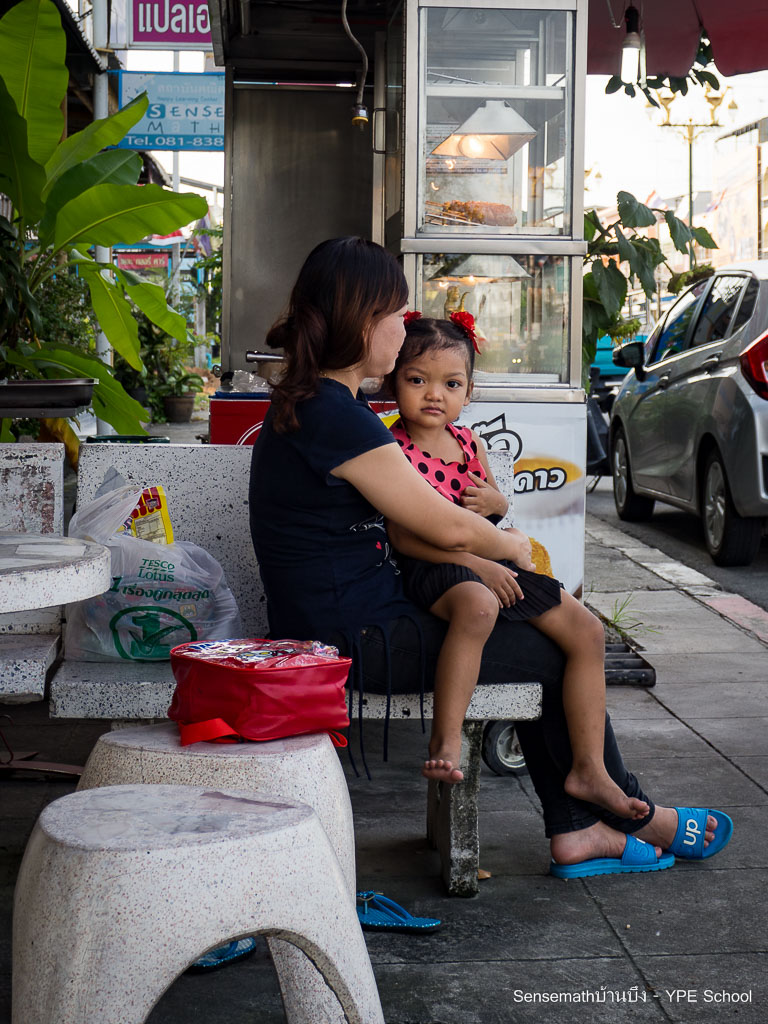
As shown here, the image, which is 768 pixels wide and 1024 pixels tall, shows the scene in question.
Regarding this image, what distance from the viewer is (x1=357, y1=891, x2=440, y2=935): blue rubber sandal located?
2.76 m

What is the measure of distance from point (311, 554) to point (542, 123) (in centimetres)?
282

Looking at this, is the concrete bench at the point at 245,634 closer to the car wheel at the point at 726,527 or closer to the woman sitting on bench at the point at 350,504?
the woman sitting on bench at the point at 350,504

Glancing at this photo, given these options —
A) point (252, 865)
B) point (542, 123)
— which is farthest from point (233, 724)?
point (542, 123)

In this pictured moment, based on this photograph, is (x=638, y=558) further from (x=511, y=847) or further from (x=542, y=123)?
(x=511, y=847)

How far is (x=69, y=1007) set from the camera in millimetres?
1703

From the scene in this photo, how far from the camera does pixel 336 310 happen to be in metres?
2.81

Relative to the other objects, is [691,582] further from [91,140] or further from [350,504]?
[350,504]

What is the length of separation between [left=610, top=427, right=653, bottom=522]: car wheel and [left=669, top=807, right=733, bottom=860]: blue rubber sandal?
6.94 m

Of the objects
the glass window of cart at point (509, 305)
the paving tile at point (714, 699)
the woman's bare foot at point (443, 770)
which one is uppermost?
the glass window of cart at point (509, 305)

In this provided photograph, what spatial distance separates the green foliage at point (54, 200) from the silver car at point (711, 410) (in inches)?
144

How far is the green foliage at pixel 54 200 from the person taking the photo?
5.20 meters

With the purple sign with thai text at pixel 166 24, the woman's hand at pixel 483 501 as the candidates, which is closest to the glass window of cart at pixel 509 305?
the woman's hand at pixel 483 501

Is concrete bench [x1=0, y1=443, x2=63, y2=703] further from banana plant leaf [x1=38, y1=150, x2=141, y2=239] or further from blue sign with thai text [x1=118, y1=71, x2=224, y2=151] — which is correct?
blue sign with thai text [x1=118, y1=71, x2=224, y2=151]

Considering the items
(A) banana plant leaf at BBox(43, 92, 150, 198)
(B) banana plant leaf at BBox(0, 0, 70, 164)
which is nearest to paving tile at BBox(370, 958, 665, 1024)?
(A) banana plant leaf at BBox(43, 92, 150, 198)
